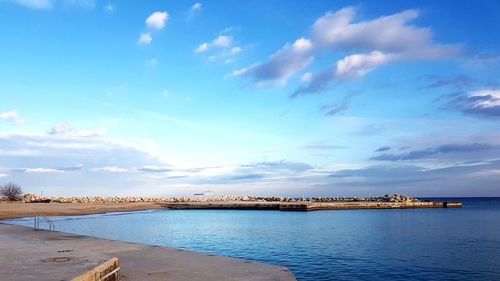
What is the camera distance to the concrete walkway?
11414mm

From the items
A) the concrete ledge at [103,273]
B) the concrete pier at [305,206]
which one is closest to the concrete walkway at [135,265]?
the concrete ledge at [103,273]

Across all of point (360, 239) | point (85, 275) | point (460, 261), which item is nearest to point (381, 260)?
point (460, 261)

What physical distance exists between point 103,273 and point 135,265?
5162 millimetres

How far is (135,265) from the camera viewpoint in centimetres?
1720

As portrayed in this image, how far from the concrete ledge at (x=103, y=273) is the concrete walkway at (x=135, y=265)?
Result: 0.75ft

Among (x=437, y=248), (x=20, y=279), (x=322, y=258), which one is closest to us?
(x=20, y=279)

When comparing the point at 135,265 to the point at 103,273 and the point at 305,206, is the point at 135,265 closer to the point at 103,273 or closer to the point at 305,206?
the point at 103,273

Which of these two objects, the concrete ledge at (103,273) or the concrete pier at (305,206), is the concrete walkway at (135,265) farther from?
the concrete pier at (305,206)

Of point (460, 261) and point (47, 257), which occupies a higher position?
point (47, 257)

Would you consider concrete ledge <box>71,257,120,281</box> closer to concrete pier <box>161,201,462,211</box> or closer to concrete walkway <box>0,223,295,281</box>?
concrete walkway <box>0,223,295,281</box>

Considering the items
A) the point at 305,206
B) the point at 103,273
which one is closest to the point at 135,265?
the point at 103,273

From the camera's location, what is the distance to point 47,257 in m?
13.8

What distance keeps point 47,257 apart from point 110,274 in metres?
2.46

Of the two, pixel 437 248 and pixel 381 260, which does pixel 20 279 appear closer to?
pixel 381 260
